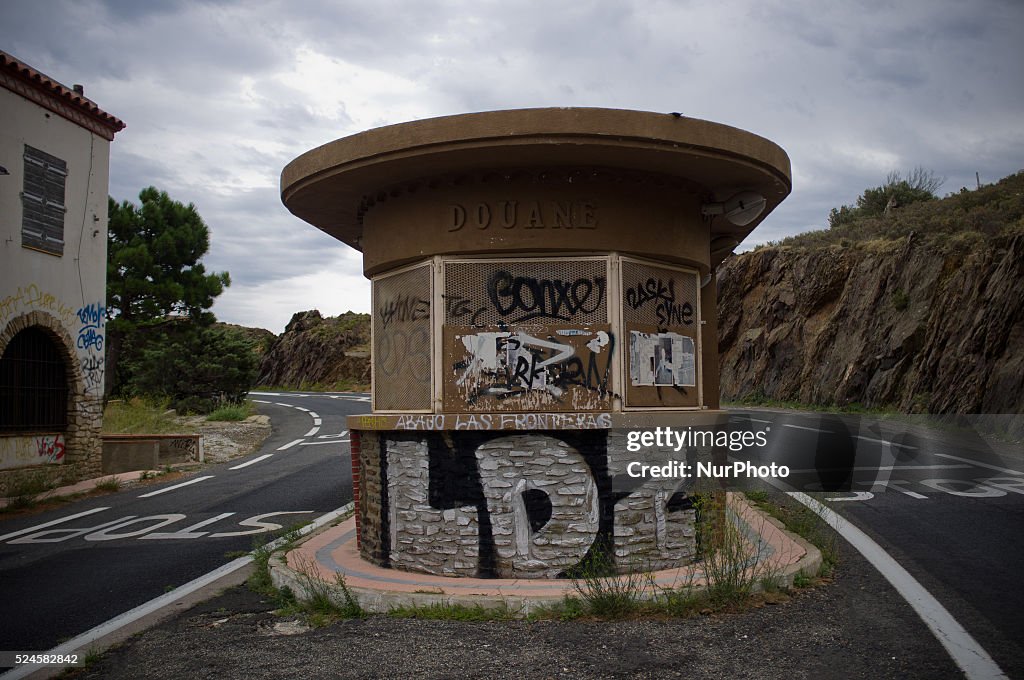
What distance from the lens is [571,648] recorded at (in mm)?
5395

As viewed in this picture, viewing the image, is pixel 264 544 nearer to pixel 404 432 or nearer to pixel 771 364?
pixel 404 432

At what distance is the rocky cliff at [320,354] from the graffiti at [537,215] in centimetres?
4903

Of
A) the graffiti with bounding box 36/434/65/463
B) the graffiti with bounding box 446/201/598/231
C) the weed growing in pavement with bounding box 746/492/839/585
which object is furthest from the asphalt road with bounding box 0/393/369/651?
the weed growing in pavement with bounding box 746/492/839/585

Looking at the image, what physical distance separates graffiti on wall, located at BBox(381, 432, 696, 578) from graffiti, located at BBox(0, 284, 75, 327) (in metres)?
11.4

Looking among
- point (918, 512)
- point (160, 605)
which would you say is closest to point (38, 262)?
point (160, 605)

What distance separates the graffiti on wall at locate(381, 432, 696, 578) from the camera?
6.93 metres

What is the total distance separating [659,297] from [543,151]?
186cm

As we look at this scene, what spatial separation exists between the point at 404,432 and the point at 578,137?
9.68ft

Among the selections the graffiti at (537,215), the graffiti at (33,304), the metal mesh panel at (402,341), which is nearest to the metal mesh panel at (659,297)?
the graffiti at (537,215)

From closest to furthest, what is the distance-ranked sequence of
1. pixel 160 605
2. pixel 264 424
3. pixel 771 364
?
pixel 160 605 < pixel 264 424 < pixel 771 364

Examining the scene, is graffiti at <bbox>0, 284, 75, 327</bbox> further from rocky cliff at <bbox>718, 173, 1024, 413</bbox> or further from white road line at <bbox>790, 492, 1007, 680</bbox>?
rocky cliff at <bbox>718, 173, 1024, 413</bbox>

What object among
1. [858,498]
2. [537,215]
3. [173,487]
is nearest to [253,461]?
[173,487]

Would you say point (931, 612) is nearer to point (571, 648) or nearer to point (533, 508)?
point (571, 648)

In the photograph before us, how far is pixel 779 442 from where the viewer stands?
18.2 m
